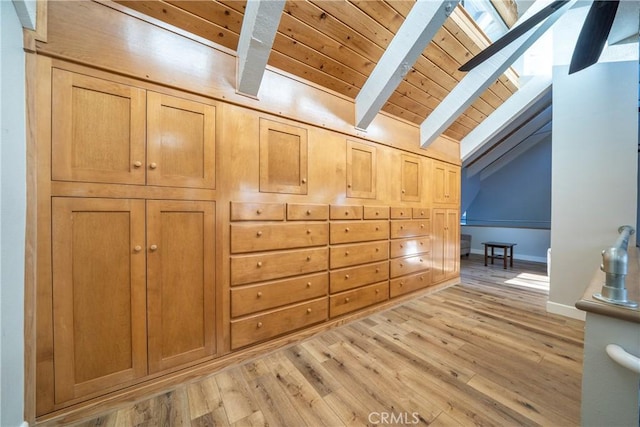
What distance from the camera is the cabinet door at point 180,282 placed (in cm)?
143

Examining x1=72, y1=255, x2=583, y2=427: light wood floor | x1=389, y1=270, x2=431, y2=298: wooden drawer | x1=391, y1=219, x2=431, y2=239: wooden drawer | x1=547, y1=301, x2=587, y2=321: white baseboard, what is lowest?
x1=72, y1=255, x2=583, y2=427: light wood floor

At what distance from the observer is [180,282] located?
4.97 feet

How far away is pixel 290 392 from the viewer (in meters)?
1.44

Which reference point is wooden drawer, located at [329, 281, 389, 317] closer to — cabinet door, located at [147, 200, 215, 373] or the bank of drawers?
the bank of drawers

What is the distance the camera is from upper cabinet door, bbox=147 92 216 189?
56.1 inches

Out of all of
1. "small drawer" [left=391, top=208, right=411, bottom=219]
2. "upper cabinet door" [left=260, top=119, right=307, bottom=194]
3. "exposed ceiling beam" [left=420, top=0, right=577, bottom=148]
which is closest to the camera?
"upper cabinet door" [left=260, top=119, right=307, bottom=194]

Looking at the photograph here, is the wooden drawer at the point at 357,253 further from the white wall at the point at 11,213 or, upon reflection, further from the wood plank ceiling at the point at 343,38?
the white wall at the point at 11,213

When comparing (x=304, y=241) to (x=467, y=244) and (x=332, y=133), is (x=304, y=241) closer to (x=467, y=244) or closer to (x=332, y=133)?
(x=332, y=133)

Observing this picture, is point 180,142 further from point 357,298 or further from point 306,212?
point 357,298

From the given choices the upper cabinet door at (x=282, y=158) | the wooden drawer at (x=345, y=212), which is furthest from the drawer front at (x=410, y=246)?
the upper cabinet door at (x=282, y=158)

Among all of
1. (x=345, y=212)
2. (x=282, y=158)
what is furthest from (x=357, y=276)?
(x=282, y=158)

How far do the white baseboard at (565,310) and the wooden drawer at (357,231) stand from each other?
202 centimetres

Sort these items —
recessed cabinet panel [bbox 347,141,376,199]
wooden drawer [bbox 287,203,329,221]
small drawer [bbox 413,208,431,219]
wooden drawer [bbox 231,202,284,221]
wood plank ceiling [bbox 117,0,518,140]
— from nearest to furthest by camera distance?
wood plank ceiling [bbox 117,0,518,140], wooden drawer [bbox 231,202,284,221], wooden drawer [bbox 287,203,329,221], recessed cabinet panel [bbox 347,141,376,199], small drawer [bbox 413,208,431,219]

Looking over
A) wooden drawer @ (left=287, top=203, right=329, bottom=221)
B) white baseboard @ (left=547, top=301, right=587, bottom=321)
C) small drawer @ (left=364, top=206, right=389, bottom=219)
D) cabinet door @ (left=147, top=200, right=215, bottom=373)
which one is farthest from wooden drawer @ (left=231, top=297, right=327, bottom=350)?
white baseboard @ (left=547, top=301, right=587, bottom=321)
